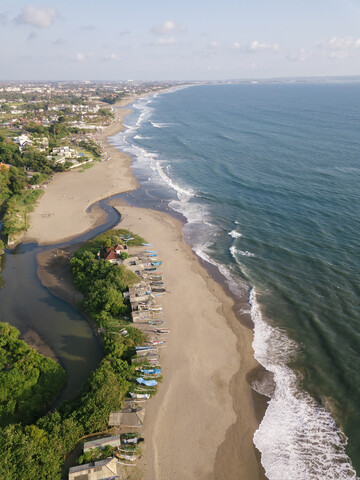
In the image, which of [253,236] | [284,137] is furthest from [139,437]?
[284,137]

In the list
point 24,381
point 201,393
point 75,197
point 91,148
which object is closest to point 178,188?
point 75,197

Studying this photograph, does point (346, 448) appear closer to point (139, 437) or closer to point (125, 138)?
point (139, 437)

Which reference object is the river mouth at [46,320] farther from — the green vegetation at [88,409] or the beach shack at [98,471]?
the beach shack at [98,471]

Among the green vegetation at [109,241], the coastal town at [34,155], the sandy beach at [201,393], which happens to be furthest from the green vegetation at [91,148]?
the sandy beach at [201,393]

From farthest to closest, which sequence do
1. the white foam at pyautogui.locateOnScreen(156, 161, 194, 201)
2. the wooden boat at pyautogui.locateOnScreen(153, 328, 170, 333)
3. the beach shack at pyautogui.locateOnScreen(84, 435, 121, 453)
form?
the white foam at pyautogui.locateOnScreen(156, 161, 194, 201), the wooden boat at pyautogui.locateOnScreen(153, 328, 170, 333), the beach shack at pyautogui.locateOnScreen(84, 435, 121, 453)

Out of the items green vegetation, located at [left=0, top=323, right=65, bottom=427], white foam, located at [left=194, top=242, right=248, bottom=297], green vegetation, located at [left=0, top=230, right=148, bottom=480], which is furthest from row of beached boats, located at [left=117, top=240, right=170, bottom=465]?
white foam, located at [left=194, top=242, right=248, bottom=297]

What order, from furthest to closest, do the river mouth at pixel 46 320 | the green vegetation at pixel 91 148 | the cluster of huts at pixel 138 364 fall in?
the green vegetation at pixel 91 148, the river mouth at pixel 46 320, the cluster of huts at pixel 138 364

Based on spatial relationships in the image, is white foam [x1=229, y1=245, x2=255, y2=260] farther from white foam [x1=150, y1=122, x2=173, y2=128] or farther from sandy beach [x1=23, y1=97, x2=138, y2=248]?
white foam [x1=150, y1=122, x2=173, y2=128]
